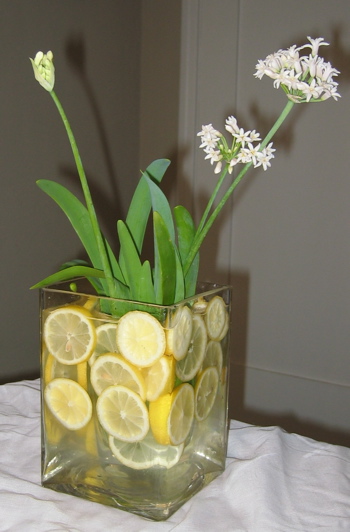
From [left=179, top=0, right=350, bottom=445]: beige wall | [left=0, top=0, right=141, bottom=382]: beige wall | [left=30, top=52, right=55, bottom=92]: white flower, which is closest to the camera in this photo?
[left=30, top=52, right=55, bottom=92]: white flower

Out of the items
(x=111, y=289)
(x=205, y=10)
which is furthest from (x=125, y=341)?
(x=205, y=10)

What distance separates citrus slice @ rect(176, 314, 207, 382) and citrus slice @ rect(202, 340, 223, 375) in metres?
0.02

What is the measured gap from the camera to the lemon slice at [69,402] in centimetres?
63

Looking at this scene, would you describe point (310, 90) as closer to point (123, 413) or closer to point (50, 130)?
point (123, 413)

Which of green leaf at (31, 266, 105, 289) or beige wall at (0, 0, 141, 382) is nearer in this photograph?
green leaf at (31, 266, 105, 289)

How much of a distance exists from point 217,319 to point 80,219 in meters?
0.18

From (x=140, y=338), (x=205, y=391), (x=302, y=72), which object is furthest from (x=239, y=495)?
(x=302, y=72)

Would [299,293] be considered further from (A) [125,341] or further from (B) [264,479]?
(A) [125,341]

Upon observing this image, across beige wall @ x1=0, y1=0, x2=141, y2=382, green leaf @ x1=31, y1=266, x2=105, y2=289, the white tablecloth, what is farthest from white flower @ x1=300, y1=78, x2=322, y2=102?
beige wall @ x1=0, y1=0, x2=141, y2=382

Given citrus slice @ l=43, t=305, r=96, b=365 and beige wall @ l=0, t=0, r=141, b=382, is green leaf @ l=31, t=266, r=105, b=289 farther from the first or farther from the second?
beige wall @ l=0, t=0, r=141, b=382

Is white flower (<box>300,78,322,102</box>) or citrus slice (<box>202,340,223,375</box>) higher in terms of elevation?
white flower (<box>300,78,322,102</box>)

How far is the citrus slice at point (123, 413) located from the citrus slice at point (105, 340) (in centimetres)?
4

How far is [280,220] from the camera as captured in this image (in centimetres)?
213

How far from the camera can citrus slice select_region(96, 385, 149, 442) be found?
23.4 inches
